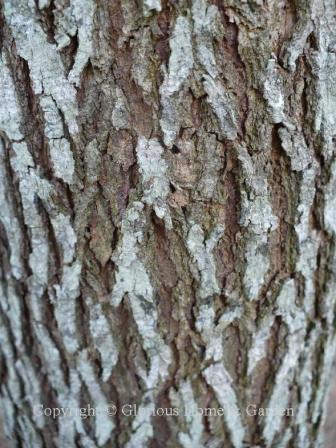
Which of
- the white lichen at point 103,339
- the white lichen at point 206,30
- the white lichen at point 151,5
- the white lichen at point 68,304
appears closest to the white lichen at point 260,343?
the white lichen at point 103,339

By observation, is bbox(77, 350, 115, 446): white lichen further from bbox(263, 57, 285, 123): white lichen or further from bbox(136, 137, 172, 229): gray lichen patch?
bbox(263, 57, 285, 123): white lichen

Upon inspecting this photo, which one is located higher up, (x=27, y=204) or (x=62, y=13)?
(x=62, y=13)

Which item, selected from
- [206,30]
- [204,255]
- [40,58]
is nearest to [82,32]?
[40,58]

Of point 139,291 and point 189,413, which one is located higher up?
point 139,291

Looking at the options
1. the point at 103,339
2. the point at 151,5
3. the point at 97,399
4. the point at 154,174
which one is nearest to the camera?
the point at 151,5

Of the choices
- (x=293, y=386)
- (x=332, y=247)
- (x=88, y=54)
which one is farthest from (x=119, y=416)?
(x=88, y=54)

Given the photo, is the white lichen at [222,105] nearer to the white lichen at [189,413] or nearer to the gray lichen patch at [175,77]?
the gray lichen patch at [175,77]

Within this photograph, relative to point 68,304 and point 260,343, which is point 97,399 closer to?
point 68,304

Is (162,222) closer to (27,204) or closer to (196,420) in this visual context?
(27,204)
